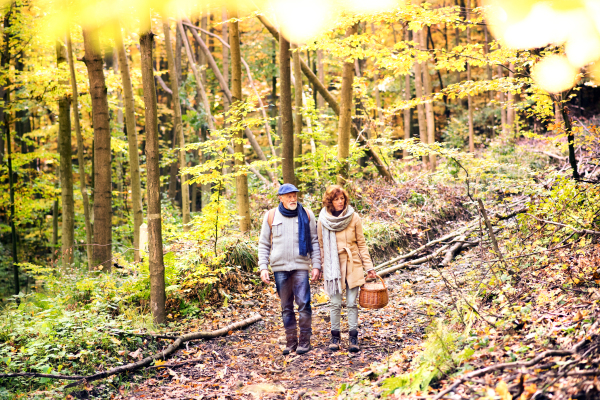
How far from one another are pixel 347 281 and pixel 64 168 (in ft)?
27.1

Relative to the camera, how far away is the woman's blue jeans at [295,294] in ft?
18.1

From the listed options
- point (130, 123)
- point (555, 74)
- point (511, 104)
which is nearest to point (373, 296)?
point (555, 74)

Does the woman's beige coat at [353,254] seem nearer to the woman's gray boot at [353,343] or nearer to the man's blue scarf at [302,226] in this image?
the man's blue scarf at [302,226]

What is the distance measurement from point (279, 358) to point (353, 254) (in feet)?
5.32

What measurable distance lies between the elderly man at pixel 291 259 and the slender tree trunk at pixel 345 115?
524 cm

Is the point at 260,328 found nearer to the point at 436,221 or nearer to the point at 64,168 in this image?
the point at 436,221

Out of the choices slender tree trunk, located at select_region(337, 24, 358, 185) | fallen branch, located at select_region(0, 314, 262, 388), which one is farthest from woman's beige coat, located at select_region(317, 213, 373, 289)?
slender tree trunk, located at select_region(337, 24, 358, 185)

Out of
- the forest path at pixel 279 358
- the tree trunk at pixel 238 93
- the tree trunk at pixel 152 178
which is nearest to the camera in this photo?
the forest path at pixel 279 358

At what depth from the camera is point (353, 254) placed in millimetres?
5422

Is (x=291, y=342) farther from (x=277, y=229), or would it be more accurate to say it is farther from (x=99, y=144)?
(x=99, y=144)

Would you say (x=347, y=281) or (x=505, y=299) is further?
(x=347, y=281)

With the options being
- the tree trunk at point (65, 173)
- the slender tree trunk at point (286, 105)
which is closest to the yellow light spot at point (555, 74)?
the slender tree trunk at point (286, 105)

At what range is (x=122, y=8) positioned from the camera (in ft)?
28.8

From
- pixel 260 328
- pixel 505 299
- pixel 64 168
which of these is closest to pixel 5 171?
pixel 64 168
